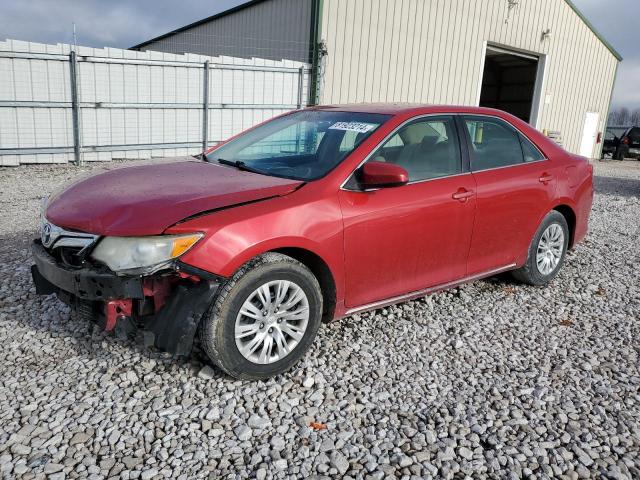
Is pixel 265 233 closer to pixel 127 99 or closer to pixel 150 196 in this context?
pixel 150 196

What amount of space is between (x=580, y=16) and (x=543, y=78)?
9.01 ft

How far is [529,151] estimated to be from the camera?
15.4 ft

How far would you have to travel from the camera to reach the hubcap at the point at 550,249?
16.0ft

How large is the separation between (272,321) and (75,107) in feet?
31.8

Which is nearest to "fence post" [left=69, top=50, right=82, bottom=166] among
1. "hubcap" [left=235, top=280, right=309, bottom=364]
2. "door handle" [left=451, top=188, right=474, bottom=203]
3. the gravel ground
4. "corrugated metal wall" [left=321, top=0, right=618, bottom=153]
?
"corrugated metal wall" [left=321, top=0, right=618, bottom=153]

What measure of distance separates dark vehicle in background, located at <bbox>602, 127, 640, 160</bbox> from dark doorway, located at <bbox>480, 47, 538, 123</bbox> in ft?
13.6

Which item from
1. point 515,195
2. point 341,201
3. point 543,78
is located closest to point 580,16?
point 543,78

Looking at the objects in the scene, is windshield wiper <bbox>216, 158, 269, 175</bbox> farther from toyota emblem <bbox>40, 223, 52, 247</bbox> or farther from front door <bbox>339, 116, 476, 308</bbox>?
toyota emblem <bbox>40, 223, 52, 247</bbox>

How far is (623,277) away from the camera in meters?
5.52

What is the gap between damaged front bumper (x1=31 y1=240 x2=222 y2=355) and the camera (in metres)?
2.82

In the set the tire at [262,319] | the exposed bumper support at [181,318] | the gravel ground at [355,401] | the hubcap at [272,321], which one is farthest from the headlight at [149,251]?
the gravel ground at [355,401]

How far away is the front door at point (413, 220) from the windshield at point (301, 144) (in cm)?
22

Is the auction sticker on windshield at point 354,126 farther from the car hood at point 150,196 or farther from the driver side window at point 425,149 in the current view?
the car hood at point 150,196

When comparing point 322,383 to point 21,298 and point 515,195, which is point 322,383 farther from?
point 21,298
